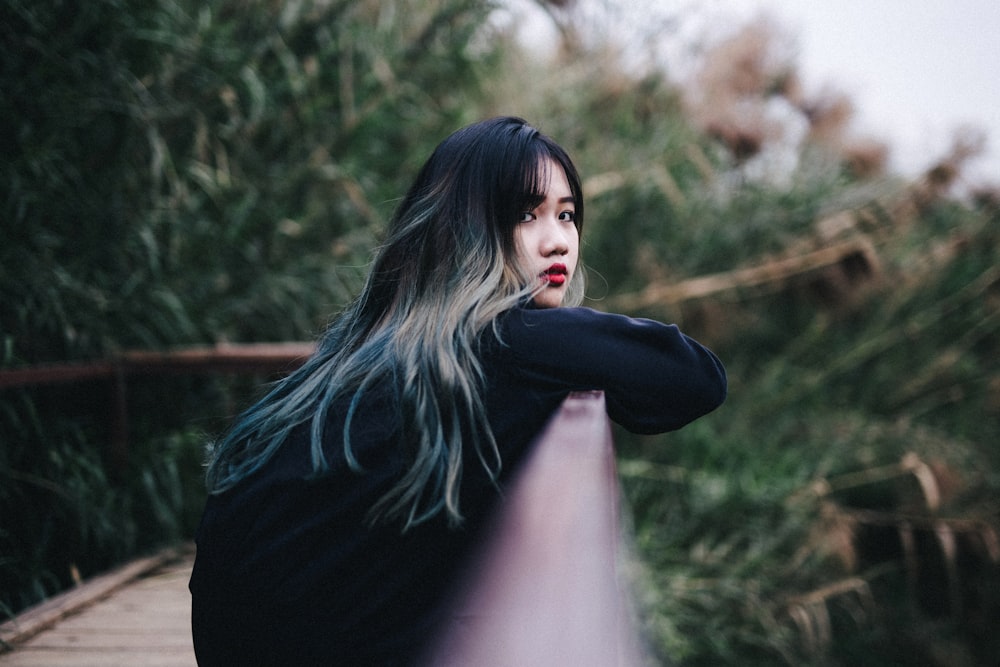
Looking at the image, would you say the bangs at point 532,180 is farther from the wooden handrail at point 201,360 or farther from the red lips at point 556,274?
the wooden handrail at point 201,360

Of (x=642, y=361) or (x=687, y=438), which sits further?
(x=687, y=438)

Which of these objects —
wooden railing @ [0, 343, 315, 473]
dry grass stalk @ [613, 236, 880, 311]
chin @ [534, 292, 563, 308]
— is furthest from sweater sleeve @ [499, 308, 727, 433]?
dry grass stalk @ [613, 236, 880, 311]

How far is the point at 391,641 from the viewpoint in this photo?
2.94 ft

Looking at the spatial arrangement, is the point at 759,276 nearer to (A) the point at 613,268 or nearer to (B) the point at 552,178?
(A) the point at 613,268

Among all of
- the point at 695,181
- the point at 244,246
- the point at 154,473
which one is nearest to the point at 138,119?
the point at 244,246

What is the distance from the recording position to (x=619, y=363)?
926mm

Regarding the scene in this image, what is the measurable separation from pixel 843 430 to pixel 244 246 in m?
2.71

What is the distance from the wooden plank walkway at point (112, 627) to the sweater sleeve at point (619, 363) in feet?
3.76

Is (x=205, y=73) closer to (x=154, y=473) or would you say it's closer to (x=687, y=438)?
(x=154, y=473)

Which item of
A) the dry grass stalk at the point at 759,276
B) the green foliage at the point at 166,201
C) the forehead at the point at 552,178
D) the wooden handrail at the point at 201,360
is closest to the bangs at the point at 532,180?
the forehead at the point at 552,178

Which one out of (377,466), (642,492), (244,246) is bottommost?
(377,466)

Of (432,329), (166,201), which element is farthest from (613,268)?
(432,329)

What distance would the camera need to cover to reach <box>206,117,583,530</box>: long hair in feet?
2.93

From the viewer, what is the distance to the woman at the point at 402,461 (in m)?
0.90
